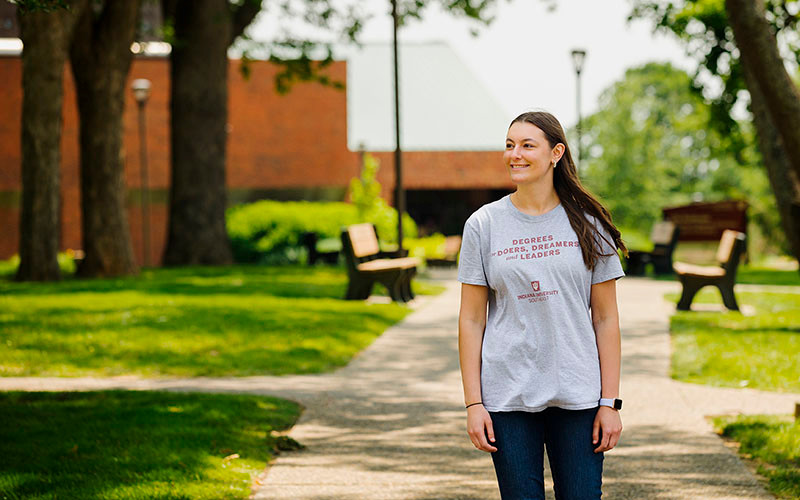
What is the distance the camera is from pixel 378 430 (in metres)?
7.64

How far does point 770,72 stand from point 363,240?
8.24 meters

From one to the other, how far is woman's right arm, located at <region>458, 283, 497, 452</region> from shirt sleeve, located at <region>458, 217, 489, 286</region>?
0.10 ft

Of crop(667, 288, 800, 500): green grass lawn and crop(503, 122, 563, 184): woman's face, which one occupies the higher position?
crop(503, 122, 563, 184): woman's face

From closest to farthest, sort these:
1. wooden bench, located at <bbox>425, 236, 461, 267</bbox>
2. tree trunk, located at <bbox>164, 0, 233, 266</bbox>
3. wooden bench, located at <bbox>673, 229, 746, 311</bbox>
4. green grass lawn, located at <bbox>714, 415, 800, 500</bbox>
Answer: green grass lawn, located at <bbox>714, 415, 800, 500</bbox> → wooden bench, located at <bbox>673, 229, 746, 311</bbox> → tree trunk, located at <bbox>164, 0, 233, 266</bbox> → wooden bench, located at <bbox>425, 236, 461, 267</bbox>

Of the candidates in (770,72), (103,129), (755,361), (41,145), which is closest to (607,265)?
(770,72)

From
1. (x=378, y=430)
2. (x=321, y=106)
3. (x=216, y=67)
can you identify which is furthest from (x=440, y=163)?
(x=378, y=430)

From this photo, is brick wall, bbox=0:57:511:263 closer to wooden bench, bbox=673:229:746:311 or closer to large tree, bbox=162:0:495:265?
large tree, bbox=162:0:495:265

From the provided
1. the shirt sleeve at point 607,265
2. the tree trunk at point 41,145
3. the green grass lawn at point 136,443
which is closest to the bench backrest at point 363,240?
the tree trunk at point 41,145

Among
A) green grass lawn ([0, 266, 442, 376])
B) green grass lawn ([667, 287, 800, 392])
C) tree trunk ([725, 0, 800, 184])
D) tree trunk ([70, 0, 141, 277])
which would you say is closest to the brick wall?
tree trunk ([70, 0, 141, 277])

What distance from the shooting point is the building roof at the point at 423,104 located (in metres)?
44.3

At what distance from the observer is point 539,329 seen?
3.48m

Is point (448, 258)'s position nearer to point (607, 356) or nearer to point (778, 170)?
point (778, 170)

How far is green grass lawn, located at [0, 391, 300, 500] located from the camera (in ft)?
19.0

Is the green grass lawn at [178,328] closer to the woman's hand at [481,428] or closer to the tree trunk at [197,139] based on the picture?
the woman's hand at [481,428]
